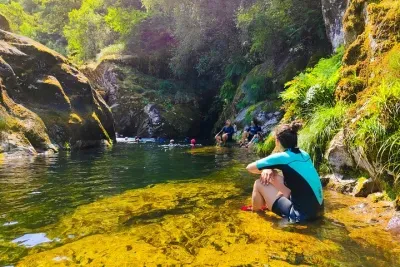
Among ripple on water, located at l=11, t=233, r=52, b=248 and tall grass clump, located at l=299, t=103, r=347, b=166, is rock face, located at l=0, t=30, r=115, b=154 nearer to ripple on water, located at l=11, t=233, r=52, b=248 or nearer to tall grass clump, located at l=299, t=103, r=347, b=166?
ripple on water, located at l=11, t=233, r=52, b=248

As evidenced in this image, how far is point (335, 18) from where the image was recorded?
1452 cm

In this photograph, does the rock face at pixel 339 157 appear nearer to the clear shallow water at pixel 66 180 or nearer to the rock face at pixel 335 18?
the clear shallow water at pixel 66 180

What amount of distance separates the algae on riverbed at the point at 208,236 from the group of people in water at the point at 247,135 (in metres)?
9.43

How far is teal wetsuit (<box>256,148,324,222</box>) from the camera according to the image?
15.4 ft

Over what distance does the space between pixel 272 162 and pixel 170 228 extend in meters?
1.49

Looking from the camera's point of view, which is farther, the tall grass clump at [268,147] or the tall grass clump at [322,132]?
the tall grass clump at [268,147]

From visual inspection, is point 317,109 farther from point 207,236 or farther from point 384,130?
point 207,236

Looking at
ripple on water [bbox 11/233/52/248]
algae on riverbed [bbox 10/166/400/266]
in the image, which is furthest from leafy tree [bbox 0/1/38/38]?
ripple on water [bbox 11/233/52/248]

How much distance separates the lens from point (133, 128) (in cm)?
2727

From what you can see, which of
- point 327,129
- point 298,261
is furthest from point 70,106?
point 298,261

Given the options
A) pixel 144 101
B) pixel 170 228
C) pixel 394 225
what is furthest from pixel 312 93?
pixel 144 101

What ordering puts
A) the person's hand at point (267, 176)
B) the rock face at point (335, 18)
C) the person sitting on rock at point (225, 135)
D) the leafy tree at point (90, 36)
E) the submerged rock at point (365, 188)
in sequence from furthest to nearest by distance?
the leafy tree at point (90, 36), the person sitting on rock at point (225, 135), the rock face at point (335, 18), the submerged rock at point (365, 188), the person's hand at point (267, 176)

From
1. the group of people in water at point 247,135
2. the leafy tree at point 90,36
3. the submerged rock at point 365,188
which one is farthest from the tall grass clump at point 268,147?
the leafy tree at point 90,36

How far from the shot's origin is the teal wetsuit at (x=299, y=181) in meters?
4.68
